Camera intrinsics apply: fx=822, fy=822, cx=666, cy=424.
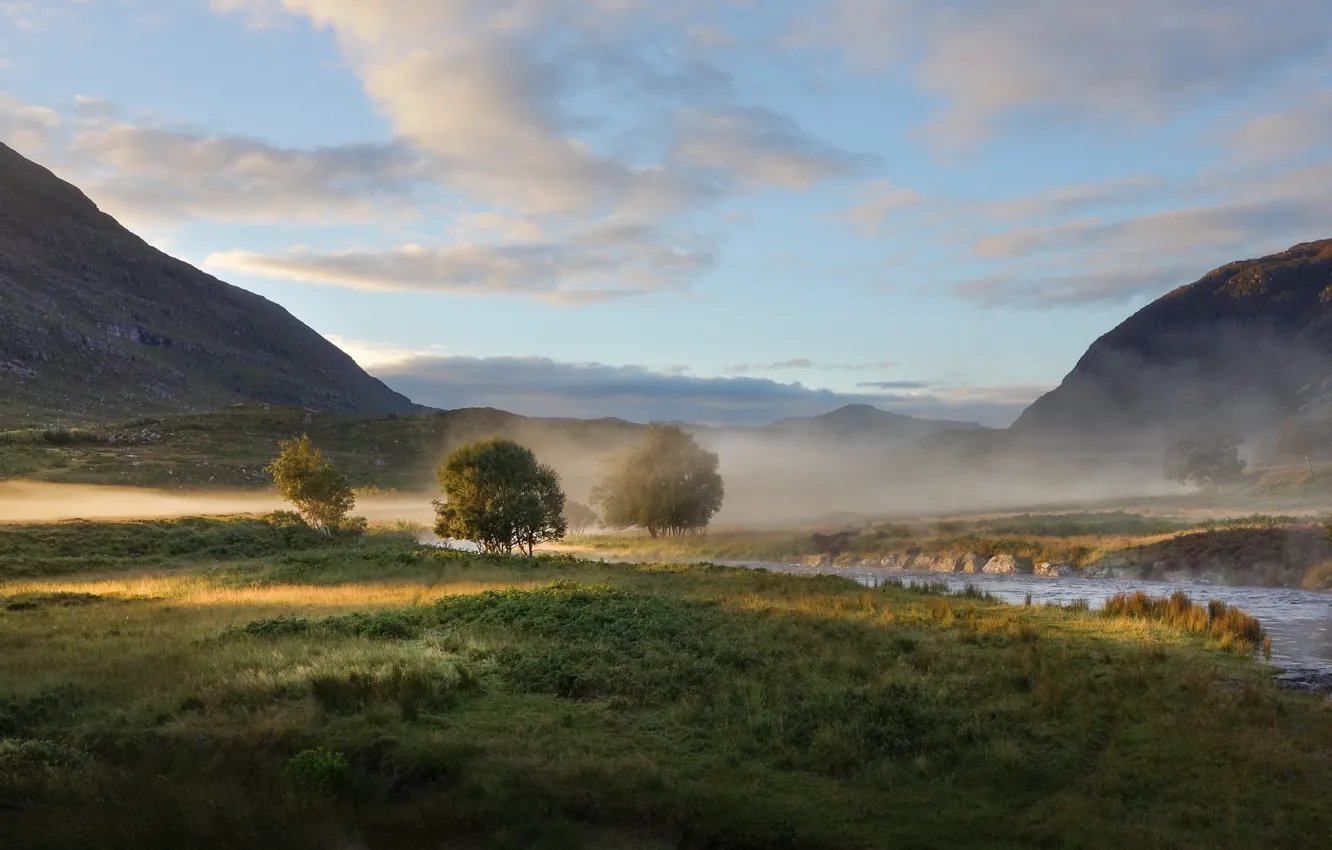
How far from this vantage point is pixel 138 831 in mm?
10977

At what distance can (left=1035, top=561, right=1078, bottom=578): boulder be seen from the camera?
52969 mm

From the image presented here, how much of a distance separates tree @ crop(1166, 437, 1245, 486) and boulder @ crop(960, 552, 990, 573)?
7569cm

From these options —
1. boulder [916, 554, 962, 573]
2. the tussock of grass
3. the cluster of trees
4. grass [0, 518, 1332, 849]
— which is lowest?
boulder [916, 554, 962, 573]

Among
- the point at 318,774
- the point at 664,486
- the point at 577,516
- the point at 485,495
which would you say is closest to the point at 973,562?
the point at 485,495

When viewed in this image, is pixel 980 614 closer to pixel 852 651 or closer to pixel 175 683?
pixel 852 651

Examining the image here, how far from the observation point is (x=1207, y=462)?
375 ft

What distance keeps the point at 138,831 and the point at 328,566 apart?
33.4 meters

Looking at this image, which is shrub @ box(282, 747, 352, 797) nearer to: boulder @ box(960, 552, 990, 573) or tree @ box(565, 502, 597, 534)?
boulder @ box(960, 552, 990, 573)

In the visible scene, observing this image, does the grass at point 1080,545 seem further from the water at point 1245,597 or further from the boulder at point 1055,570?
the water at point 1245,597

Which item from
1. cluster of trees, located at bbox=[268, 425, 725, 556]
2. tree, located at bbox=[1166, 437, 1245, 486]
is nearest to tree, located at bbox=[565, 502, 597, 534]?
cluster of trees, located at bbox=[268, 425, 725, 556]

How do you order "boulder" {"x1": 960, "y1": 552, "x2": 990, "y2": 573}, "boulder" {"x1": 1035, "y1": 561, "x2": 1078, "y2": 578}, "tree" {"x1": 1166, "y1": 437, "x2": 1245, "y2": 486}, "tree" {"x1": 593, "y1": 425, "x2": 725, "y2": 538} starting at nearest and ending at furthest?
1. "boulder" {"x1": 1035, "y1": 561, "x2": 1078, "y2": 578}
2. "boulder" {"x1": 960, "y1": 552, "x2": 990, "y2": 573}
3. "tree" {"x1": 593, "y1": 425, "x2": 725, "y2": 538}
4. "tree" {"x1": 1166, "y1": 437, "x2": 1245, "y2": 486}

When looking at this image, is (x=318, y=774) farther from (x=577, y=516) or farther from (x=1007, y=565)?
(x=577, y=516)

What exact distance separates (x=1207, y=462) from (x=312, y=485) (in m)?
115

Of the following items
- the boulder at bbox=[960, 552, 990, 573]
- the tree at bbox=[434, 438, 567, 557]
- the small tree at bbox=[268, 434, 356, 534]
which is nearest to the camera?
the tree at bbox=[434, 438, 567, 557]
